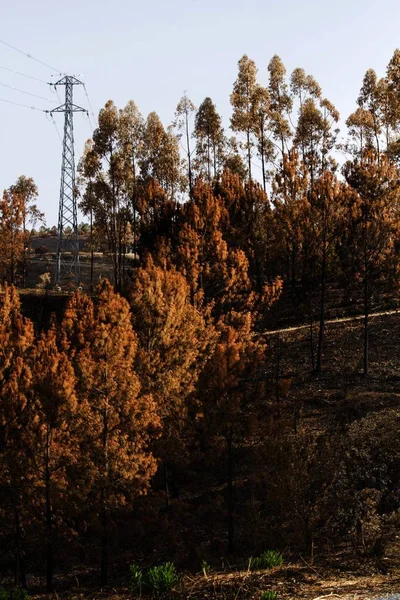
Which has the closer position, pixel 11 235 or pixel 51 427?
pixel 51 427

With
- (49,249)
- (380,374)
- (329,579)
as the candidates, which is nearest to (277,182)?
(380,374)

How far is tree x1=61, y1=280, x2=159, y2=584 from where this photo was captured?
2395 cm

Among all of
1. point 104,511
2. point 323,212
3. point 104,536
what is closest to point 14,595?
point 104,536

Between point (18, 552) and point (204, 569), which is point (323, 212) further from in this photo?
point (204, 569)

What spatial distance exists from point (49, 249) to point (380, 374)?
60.8 meters

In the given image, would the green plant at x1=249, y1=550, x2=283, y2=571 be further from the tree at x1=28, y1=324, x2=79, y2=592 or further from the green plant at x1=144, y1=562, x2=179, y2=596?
the tree at x1=28, y1=324, x2=79, y2=592

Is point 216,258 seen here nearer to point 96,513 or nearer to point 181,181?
point 96,513

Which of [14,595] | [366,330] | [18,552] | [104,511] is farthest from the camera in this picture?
[366,330]

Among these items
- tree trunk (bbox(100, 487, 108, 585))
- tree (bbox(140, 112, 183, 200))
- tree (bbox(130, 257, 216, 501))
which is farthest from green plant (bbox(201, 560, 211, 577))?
tree (bbox(140, 112, 183, 200))

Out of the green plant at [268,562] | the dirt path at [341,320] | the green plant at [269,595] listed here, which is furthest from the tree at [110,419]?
the dirt path at [341,320]

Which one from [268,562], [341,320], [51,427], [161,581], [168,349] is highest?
[341,320]

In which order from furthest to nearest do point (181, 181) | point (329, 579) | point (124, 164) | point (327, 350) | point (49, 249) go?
point (49, 249), point (181, 181), point (124, 164), point (327, 350), point (329, 579)

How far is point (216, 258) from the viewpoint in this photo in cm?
3825

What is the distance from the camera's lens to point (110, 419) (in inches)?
975
